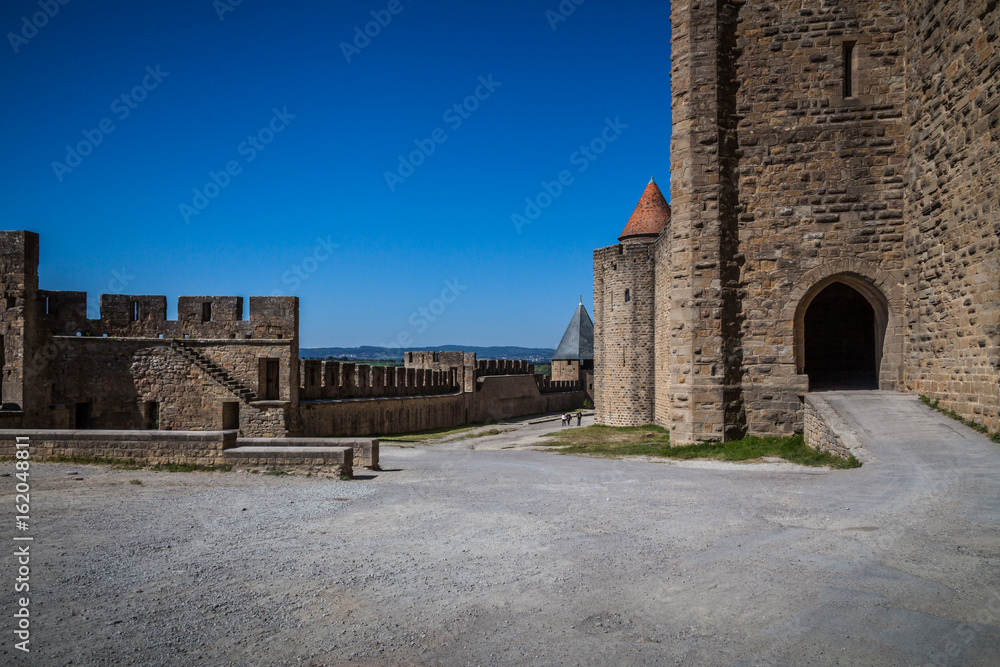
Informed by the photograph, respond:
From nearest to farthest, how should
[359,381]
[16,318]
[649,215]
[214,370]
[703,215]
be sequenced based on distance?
[703,215]
[16,318]
[214,370]
[359,381]
[649,215]

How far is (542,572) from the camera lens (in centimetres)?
471

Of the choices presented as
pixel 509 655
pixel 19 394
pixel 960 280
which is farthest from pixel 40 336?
pixel 960 280

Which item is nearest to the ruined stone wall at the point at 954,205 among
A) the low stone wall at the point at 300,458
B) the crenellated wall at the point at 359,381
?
the low stone wall at the point at 300,458

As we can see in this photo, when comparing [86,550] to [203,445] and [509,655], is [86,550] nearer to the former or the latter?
[509,655]

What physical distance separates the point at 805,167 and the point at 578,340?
37715 millimetres

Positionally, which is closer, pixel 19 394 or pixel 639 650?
pixel 639 650

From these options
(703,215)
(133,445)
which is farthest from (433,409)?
(703,215)

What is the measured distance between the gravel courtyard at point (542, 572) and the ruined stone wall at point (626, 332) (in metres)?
19.8

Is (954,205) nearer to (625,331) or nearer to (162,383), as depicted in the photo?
(625,331)

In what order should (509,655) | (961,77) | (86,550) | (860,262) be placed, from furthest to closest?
1. (860,262)
2. (961,77)
3. (86,550)
4. (509,655)

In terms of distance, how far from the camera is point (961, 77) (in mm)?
9344

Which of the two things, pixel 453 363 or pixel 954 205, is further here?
pixel 453 363

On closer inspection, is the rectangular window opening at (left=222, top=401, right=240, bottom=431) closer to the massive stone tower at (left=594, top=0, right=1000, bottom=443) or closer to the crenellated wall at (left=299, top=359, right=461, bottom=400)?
the crenellated wall at (left=299, top=359, right=461, bottom=400)

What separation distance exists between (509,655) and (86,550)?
4.16m
